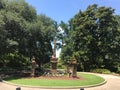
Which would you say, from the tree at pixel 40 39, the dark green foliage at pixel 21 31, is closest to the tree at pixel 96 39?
the tree at pixel 40 39

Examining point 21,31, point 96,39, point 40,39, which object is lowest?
point 40,39

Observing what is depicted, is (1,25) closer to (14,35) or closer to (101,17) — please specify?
(14,35)

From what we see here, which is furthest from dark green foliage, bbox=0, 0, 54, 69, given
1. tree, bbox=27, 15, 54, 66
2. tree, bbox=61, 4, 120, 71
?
Answer: tree, bbox=61, 4, 120, 71

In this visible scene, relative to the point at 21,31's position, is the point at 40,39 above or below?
below

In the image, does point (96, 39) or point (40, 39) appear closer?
point (40, 39)

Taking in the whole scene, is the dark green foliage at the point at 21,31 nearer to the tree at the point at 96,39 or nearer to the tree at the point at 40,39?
the tree at the point at 40,39

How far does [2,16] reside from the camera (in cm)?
2625

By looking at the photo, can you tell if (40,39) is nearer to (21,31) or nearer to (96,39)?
(21,31)

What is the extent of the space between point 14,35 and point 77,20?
16.5 meters

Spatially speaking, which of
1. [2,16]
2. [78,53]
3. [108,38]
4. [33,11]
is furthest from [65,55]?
[2,16]

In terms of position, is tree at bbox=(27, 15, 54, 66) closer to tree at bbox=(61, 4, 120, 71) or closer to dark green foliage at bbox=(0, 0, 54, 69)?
dark green foliage at bbox=(0, 0, 54, 69)

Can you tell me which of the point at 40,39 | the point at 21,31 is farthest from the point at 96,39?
the point at 21,31

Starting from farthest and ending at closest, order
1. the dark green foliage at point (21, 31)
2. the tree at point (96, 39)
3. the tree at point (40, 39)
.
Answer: the tree at point (96, 39), the tree at point (40, 39), the dark green foliage at point (21, 31)

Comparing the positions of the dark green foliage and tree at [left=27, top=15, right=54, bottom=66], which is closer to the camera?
the dark green foliage
